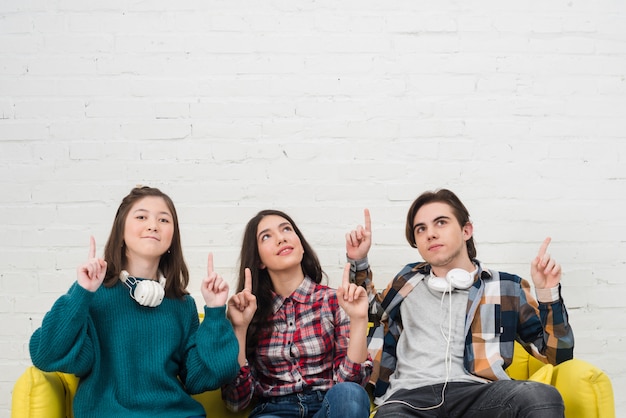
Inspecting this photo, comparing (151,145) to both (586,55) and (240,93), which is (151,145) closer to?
(240,93)

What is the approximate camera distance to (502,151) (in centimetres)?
356

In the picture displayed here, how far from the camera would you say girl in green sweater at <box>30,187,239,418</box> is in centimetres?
241

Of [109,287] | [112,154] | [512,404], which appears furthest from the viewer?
[112,154]

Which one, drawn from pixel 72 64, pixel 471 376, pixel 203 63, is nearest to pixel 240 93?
pixel 203 63

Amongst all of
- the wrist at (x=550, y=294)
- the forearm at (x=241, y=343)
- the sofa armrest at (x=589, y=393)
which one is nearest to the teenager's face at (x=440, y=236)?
the wrist at (x=550, y=294)

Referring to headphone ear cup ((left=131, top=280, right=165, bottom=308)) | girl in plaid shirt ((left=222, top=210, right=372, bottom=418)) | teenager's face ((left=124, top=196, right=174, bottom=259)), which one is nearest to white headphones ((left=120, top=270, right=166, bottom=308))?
headphone ear cup ((left=131, top=280, right=165, bottom=308))

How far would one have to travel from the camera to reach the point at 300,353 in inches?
111

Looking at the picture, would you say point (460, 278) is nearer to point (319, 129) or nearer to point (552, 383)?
point (552, 383)

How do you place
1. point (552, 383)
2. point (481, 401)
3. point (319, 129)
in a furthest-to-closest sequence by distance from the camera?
1. point (319, 129)
2. point (552, 383)
3. point (481, 401)

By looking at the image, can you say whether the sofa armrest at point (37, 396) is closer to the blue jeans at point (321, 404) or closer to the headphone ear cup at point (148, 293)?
the headphone ear cup at point (148, 293)

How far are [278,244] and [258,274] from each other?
170 mm

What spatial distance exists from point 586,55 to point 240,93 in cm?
167

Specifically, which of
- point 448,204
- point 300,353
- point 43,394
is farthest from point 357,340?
point 43,394

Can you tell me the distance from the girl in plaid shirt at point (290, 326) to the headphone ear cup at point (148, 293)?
0.94 feet
